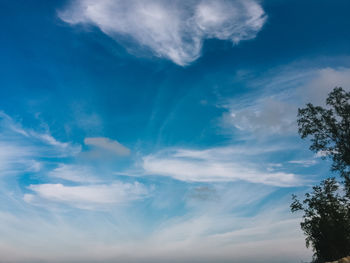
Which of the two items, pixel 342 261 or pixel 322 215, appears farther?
pixel 322 215

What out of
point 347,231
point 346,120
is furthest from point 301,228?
point 346,120

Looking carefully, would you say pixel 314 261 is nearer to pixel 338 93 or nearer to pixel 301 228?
pixel 301 228

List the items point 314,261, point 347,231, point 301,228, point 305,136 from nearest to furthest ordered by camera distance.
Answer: point 347,231 → point 314,261 → point 301,228 → point 305,136

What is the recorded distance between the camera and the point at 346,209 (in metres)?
32.2

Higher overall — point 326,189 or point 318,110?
point 318,110

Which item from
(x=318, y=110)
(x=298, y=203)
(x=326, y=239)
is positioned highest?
(x=318, y=110)

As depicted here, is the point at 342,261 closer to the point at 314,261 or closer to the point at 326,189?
the point at 314,261

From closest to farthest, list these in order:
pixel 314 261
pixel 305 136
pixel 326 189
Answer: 1. pixel 314 261
2. pixel 326 189
3. pixel 305 136

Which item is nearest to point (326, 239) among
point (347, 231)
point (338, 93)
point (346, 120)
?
point (347, 231)

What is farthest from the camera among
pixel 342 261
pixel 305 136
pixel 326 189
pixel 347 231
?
pixel 305 136

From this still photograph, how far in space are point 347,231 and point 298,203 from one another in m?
7.56

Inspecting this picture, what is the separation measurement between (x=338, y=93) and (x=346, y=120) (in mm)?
3749

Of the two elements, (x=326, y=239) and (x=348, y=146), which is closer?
(x=326, y=239)

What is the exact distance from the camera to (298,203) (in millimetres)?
34219
